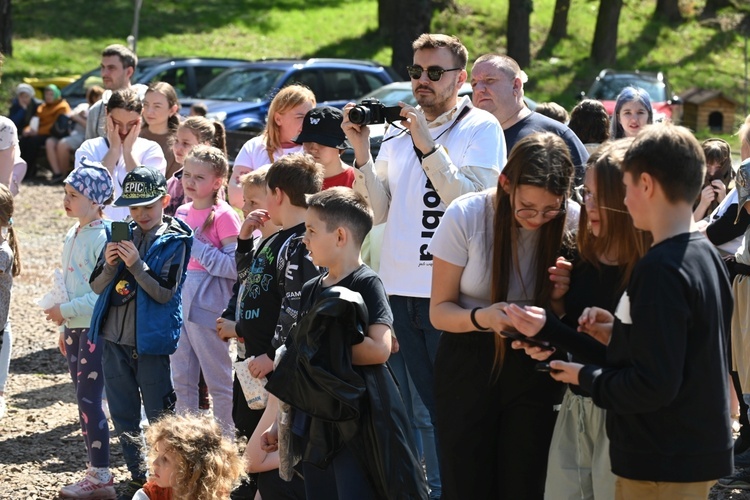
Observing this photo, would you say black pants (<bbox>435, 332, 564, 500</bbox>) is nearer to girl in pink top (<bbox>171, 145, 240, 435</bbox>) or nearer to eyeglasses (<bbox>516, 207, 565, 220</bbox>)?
eyeglasses (<bbox>516, 207, 565, 220</bbox>)

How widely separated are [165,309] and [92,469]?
98 centimetres

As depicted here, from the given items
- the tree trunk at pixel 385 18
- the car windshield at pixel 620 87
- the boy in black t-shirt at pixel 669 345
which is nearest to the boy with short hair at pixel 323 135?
the boy in black t-shirt at pixel 669 345

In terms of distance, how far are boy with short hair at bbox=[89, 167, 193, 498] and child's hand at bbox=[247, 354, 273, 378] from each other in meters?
0.69

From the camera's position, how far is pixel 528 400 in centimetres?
369

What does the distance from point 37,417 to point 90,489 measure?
156cm

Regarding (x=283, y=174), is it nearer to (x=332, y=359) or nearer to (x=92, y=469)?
(x=332, y=359)

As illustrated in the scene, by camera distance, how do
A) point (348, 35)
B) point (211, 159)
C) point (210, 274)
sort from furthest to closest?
1. point (348, 35)
2. point (210, 274)
3. point (211, 159)

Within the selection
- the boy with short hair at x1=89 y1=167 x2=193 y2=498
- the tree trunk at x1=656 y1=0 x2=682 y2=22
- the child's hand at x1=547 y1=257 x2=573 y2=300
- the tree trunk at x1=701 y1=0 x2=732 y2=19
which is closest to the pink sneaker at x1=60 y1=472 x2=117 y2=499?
the boy with short hair at x1=89 y1=167 x2=193 y2=498

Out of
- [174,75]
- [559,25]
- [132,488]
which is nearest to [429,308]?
[132,488]

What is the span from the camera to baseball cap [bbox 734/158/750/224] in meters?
5.16

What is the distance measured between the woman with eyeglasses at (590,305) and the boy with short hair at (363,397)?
1.94ft

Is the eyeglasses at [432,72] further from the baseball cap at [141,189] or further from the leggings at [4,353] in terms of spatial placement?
the leggings at [4,353]

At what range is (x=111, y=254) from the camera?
16.6ft

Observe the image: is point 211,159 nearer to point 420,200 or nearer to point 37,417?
point 420,200
